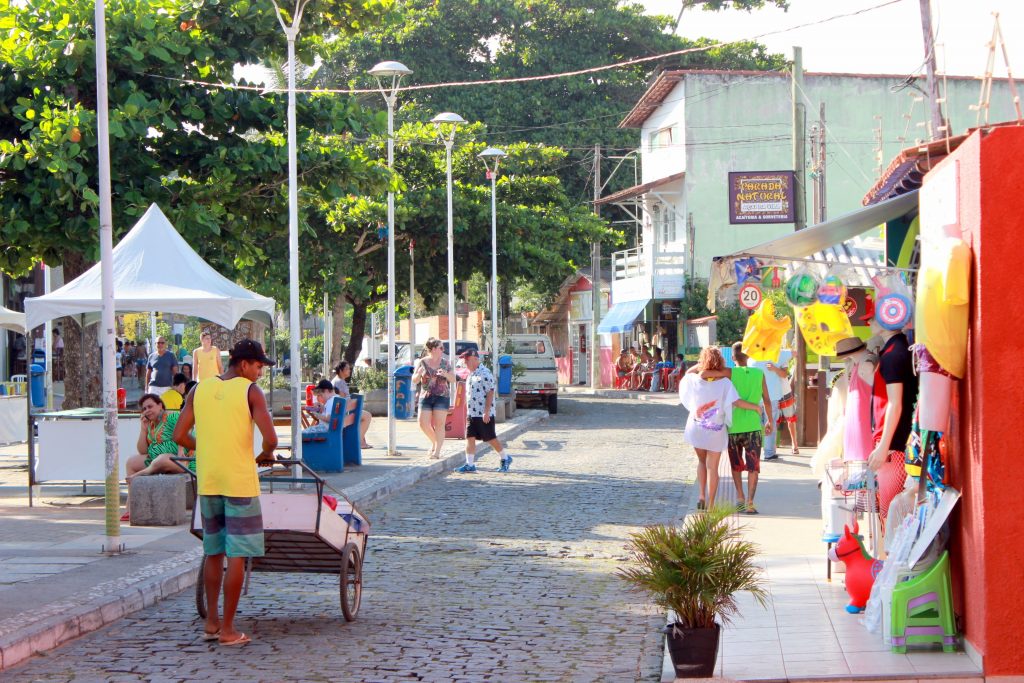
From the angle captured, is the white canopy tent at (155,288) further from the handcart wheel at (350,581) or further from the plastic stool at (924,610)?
the plastic stool at (924,610)

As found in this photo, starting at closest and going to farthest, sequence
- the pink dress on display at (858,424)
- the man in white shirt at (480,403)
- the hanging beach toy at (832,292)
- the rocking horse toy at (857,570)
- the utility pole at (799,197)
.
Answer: the rocking horse toy at (857,570) < the pink dress on display at (858,424) < the hanging beach toy at (832,292) < the man in white shirt at (480,403) < the utility pole at (799,197)

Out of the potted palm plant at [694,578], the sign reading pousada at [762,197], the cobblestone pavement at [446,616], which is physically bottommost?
the cobblestone pavement at [446,616]

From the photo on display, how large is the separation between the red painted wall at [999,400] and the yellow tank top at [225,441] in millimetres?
4006

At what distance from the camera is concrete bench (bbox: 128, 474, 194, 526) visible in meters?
12.1

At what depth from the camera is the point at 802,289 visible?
10469mm

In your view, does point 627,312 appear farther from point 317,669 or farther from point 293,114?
point 317,669

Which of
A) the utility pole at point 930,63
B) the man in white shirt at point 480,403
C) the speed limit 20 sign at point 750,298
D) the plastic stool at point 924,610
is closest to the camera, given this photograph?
the plastic stool at point 924,610

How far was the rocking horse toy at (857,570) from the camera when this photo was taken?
7.95m

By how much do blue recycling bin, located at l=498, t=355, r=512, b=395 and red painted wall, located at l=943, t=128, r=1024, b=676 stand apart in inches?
913

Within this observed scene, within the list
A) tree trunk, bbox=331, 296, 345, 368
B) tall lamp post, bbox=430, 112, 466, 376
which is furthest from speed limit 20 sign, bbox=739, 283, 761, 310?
tree trunk, bbox=331, 296, 345, 368

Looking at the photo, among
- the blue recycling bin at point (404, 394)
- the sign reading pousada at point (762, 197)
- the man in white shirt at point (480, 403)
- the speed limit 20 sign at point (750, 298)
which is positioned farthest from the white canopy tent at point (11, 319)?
the sign reading pousada at point (762, 197)

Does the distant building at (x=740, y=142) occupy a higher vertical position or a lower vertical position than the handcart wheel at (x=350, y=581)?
higher

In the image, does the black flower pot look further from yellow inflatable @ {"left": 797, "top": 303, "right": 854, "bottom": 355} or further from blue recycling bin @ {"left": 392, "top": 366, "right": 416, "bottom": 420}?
blue recycling bin @ {"left": 392, "top": 366, "right": 416, "bottom": 420}

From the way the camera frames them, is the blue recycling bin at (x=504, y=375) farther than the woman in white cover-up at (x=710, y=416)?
Yes
